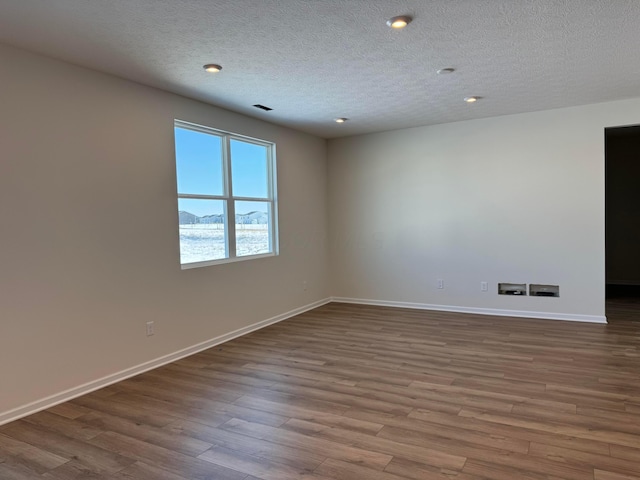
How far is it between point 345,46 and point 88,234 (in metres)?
2.37

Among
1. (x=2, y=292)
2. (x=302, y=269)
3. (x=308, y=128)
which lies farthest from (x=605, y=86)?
(x=2, y=292)

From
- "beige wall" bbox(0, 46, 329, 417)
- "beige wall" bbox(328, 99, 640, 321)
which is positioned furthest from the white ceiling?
"beige wall" bbox(328, 99, 640, 321)

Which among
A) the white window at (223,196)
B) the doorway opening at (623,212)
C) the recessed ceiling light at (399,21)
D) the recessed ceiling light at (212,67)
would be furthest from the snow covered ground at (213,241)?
the doorway opening at (623,212)

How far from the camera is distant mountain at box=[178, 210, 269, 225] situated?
13.3 ft

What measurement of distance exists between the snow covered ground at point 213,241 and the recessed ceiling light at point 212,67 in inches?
59.3

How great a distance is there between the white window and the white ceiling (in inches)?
19.6

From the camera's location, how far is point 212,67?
3.20m

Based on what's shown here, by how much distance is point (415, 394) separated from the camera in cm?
297

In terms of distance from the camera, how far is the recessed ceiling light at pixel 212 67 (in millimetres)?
3161

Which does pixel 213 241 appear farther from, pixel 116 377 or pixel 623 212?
pixel 623 212

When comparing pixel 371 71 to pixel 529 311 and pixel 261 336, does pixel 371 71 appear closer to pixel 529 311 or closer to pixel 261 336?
pixel 261 336

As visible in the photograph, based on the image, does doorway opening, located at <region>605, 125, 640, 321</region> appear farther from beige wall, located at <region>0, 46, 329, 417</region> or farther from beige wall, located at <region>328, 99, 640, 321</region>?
beige wall, located at <region>0, 46, 329, 417</region>

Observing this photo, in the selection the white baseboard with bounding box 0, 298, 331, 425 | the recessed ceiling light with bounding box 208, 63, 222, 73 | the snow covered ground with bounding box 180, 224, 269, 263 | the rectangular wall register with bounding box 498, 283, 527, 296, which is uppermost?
the recessed ceiling light with bounding box 208, 63, 222, 73

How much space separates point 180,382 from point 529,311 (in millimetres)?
4152
